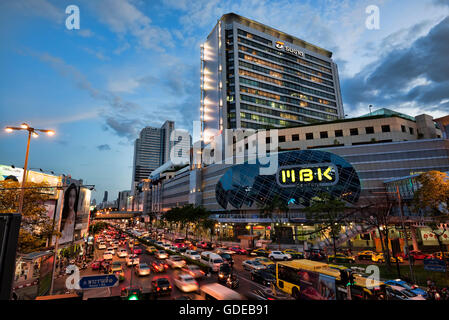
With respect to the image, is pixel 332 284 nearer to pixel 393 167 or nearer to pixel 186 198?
pixel 393 167

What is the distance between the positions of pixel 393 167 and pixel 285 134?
30.3 m

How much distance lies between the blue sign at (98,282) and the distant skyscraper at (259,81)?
259ft

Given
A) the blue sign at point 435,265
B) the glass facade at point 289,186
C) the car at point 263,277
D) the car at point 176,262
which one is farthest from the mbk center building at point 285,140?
the blue sign at point 435,265

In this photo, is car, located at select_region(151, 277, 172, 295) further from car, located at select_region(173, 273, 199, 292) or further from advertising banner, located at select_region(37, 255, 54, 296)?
advertising banner, located at select_region(37, 255, 54, 296)

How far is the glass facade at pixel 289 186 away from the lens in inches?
2372

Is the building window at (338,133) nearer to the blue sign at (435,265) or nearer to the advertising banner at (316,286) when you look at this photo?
the blue sign at (435,265)

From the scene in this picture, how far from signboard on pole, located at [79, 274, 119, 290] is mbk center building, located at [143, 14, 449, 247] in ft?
111

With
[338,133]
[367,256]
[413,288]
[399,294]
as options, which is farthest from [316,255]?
[338,133]

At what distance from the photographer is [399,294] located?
1867 cm

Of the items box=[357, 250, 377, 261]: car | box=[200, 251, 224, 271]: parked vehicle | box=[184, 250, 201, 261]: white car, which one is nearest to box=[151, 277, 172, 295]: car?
box=[200, 251, 224, 271]: parked vehicle

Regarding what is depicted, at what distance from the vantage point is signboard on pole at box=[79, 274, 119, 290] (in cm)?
1285

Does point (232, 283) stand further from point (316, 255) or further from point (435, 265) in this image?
point (316, 255)
